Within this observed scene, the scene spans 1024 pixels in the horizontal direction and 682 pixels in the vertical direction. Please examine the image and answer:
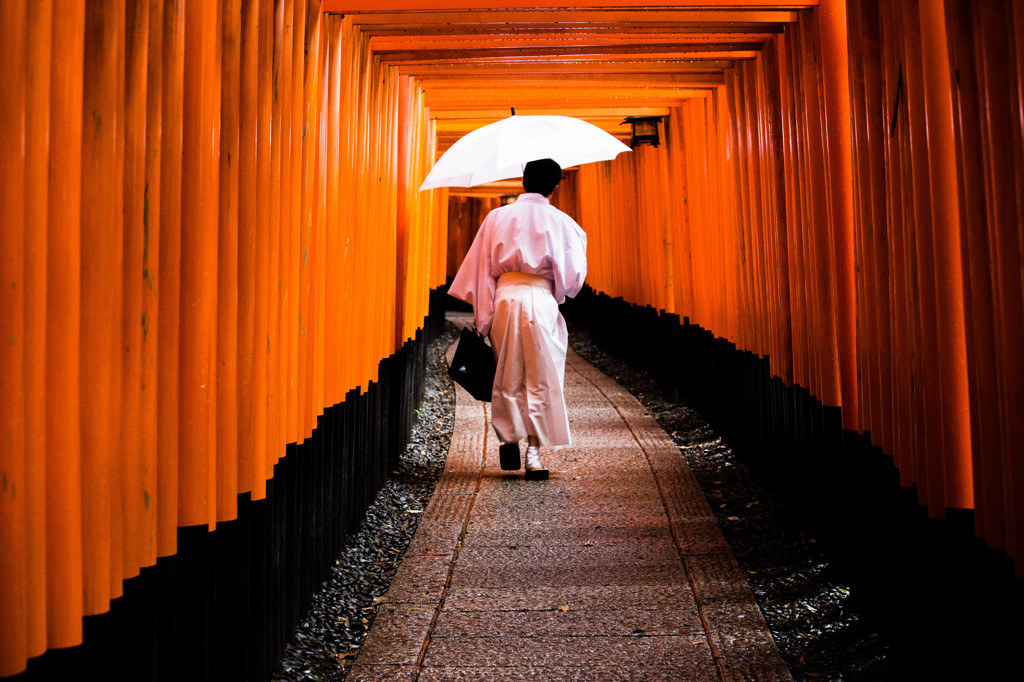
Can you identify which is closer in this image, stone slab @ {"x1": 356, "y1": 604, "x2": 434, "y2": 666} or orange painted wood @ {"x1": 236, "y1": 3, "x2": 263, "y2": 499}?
orange painted wood @ {"x1": 236, "y1": 3, "x2": 263, "y2": 499}

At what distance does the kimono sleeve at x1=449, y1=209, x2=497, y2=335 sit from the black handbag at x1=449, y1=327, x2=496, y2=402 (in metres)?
0.14

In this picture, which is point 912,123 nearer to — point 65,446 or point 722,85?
point 65,446

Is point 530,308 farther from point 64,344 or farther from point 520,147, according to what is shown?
point 64,344

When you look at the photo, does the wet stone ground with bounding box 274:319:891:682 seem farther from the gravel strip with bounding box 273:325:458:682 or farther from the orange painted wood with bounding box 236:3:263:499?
the orange painted wood with bounding box 236:3:263:499

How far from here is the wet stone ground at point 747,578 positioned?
3.25 meters

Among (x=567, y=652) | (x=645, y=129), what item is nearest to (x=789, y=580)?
(x=567, y=652)

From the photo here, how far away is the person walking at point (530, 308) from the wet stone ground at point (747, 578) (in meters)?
0.69

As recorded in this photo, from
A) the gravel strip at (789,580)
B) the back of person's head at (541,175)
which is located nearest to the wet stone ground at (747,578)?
the gravel strip at (789,580)

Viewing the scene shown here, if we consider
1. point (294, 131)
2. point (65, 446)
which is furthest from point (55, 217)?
point (294, 131)

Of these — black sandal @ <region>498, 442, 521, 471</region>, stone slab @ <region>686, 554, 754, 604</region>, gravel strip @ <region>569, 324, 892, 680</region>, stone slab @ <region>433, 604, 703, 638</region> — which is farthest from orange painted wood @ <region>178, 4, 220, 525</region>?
black sandal @ <region>498, 442, 521, 471</region>

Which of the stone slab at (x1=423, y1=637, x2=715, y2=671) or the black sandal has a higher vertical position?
the black sandal

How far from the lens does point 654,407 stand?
9.23m

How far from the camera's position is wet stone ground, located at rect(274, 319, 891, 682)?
10.7 feet

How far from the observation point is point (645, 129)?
879cm
